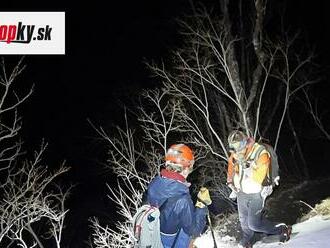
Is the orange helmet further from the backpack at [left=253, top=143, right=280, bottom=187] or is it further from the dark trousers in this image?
the dark trousers

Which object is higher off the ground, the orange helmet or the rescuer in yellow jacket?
the orange helmet

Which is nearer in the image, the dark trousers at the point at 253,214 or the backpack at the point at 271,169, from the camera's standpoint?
the backpack at the point at 271,169

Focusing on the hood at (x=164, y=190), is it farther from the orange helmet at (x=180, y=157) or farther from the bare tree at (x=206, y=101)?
→ the bare tree at (x=206, y=101)

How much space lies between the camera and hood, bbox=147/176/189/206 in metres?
4.33

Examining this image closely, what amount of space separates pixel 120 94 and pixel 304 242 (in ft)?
64.6

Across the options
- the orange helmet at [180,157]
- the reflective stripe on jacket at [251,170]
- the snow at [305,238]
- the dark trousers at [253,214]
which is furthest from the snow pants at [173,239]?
the snow at [305,238]

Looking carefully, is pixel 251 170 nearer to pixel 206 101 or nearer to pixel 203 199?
pixel 203 199

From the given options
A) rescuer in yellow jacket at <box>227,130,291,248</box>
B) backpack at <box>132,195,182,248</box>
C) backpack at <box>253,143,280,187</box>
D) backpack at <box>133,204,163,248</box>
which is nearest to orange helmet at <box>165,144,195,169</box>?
backpack at <box>132,195,182,248</box>

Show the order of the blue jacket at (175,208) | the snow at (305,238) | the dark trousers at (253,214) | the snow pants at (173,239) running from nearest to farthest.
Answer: the blue jacket at (175,208) → the snow pants at (173,239) → the dark trousers at (253,214) → the snow at (305,238)

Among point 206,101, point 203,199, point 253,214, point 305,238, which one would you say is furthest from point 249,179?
point 206,101

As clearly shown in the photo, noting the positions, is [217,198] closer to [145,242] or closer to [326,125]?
[326,125]

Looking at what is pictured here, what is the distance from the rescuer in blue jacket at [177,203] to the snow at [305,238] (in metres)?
2.32

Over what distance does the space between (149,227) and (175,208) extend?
0.95 ft

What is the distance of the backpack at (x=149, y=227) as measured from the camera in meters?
4.36
